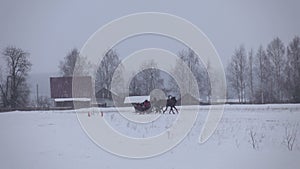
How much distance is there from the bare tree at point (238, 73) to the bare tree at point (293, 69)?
31.3 ft

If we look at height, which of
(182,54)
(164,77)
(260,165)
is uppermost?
(182,54)

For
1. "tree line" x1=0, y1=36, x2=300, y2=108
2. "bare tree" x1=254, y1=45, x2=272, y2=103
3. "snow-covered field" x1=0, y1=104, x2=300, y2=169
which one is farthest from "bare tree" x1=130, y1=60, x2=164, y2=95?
"snow-covered field" x1=0, y1=104, x2=300, y2=169

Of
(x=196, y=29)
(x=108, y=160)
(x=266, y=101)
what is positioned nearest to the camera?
(x=108, y=160)

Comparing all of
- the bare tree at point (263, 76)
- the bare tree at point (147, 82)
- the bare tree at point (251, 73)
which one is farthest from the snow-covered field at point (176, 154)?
the bare tree at point (251, 73)

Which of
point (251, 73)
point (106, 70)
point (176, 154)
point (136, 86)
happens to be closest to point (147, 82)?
point (136, 86)

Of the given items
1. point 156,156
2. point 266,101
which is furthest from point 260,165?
point 266,101

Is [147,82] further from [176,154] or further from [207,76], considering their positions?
[176,154]

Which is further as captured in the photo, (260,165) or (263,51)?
(263,51)

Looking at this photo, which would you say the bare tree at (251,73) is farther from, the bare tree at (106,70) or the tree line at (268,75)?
the bare tree at (106,70)

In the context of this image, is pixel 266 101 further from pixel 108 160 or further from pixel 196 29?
pixel 108 160

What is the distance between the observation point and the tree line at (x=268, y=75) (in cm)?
6335

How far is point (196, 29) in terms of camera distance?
18.8 metres

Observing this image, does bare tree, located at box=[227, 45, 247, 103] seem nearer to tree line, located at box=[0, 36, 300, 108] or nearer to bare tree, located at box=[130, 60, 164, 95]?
tree line, located at box=[0, 36, 300, 108]

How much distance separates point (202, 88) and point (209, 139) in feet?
170
